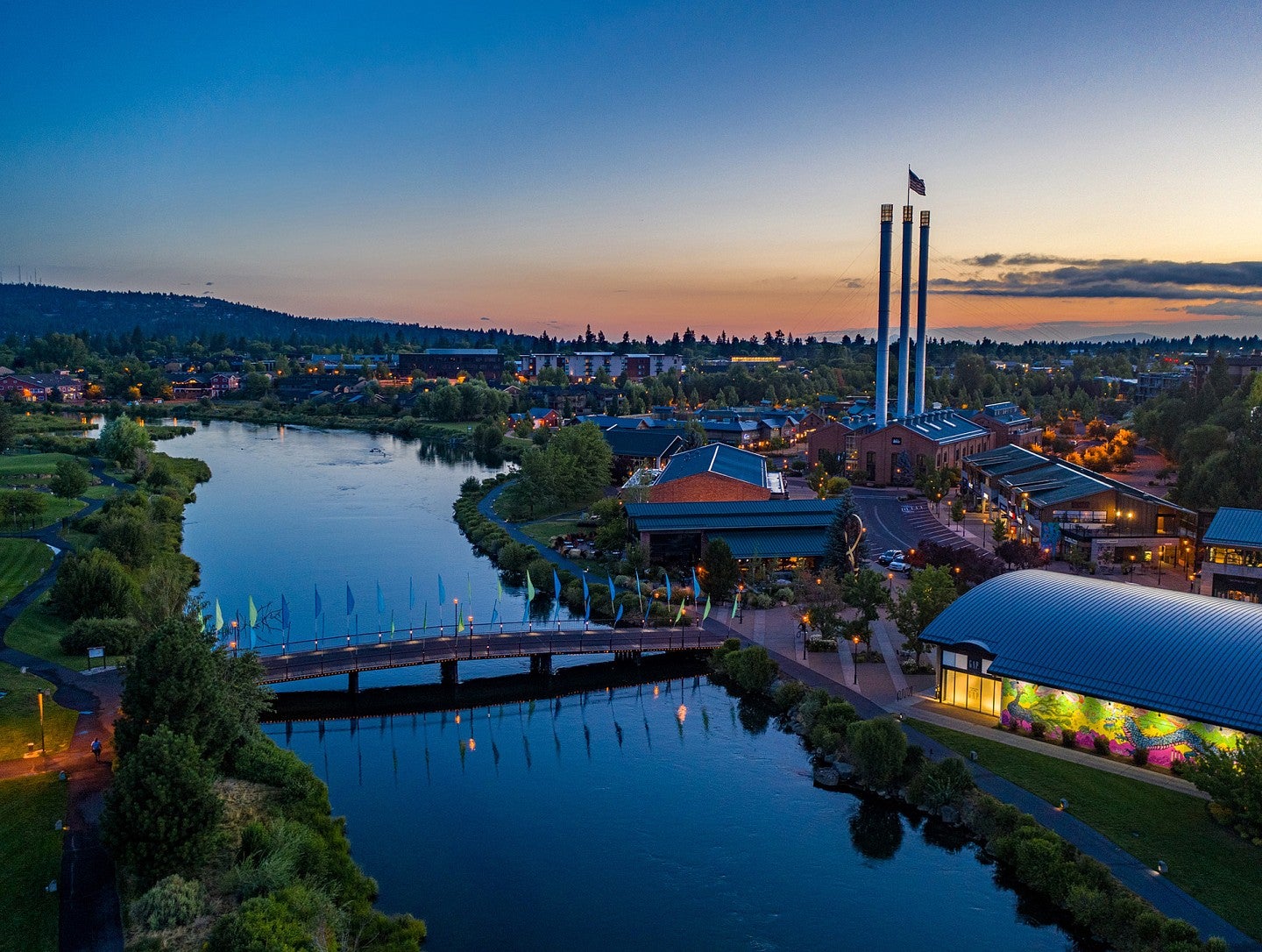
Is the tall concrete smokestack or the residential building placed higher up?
the tall concrete smokestack

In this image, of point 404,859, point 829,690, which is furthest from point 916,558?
point 404,859

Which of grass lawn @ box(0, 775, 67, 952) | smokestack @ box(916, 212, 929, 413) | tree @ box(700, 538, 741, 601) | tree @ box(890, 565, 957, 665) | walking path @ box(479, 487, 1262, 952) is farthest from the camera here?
smokestack @ box(916, 212, 929, 413)

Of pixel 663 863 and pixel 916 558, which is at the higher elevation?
pixel 916 558

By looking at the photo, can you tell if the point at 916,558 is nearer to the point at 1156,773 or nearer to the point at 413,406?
the point at 1156,773

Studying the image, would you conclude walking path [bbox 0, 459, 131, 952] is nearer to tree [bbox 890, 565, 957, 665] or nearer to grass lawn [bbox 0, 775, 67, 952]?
grass lawn [bbox 0, 775, 67, 952]

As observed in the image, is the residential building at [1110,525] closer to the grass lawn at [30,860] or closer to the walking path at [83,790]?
the walking path at [83,790]

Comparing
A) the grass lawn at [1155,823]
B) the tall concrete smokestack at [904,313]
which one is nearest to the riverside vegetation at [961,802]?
the grass lawn at [1155,823]

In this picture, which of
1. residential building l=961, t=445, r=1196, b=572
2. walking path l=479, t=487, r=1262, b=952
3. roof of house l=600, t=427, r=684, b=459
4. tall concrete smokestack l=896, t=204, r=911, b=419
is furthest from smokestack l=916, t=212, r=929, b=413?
walking path l=479, t=487, r=1262, b=952
